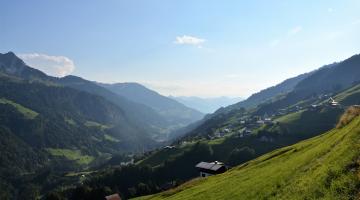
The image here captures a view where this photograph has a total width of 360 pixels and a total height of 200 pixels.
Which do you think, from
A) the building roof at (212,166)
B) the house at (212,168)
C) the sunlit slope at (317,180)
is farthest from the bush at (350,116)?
the building roof at (212,166)

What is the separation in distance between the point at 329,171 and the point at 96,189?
6716 inches

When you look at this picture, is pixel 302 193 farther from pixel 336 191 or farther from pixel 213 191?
pixel 213 191

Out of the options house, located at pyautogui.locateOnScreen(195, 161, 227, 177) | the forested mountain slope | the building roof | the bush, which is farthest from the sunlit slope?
the building roof

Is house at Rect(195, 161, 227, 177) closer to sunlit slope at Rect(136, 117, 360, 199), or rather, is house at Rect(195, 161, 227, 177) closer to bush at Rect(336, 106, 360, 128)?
bush at Rect(336, 106, 360, 128)

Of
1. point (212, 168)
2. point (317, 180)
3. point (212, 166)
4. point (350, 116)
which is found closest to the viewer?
point (317, 180)

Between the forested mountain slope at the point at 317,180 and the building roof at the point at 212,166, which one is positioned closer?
the forested mountain slope at the point at 317,180

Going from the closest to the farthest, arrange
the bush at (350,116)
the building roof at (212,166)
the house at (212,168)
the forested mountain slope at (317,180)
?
the forested mountain slope at (317,180) < the bush at (350,116) < the house at (212,168) < the building roof at (212,166)

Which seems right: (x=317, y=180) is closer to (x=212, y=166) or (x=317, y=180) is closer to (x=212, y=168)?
(x=212, y=168)

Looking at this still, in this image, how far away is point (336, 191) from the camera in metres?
26.3

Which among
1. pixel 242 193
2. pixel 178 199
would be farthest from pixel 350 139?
pixel 178 199

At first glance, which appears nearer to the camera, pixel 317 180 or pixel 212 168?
pixel 317 180

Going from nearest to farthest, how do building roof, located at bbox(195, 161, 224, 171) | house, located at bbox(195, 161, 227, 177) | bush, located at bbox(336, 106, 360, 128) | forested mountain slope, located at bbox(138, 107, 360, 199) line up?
forested mountain slope, located at bbox(138, 107, 360, 199) < bush, located at bbox(336, 106, 360, 128) < house, located at bbox(195, 161, 227, 177) < building roof, located at bbox(195, 161, 224, 171)

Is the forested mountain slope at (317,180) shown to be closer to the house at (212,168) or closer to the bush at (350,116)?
the bush at (350,116)

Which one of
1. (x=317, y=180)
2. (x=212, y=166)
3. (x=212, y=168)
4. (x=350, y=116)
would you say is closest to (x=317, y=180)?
(x=317, y=180)
